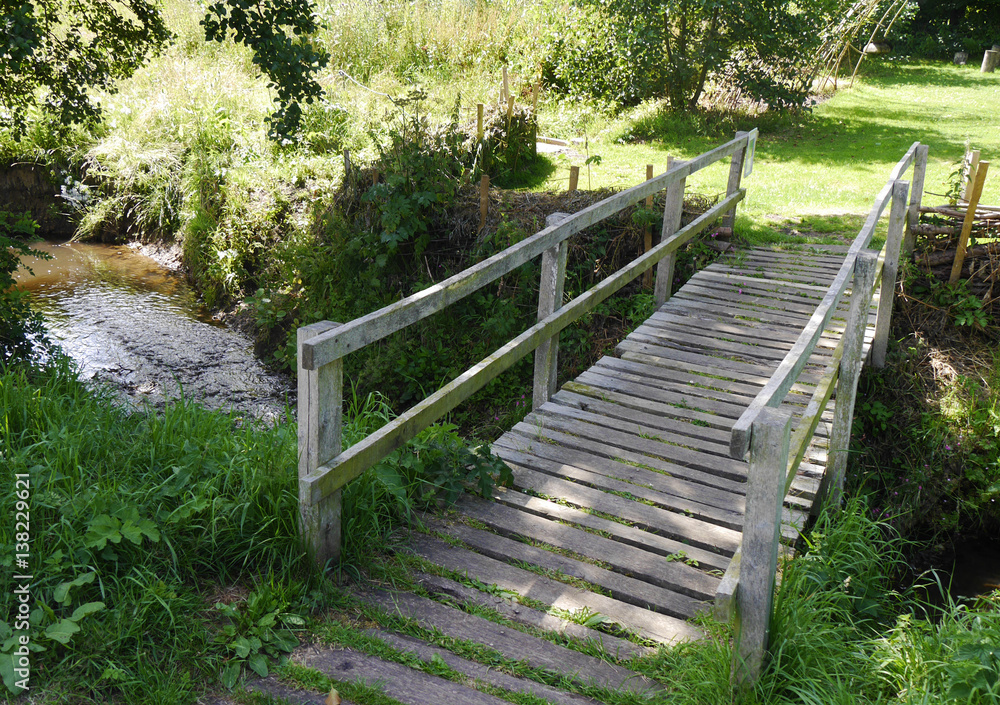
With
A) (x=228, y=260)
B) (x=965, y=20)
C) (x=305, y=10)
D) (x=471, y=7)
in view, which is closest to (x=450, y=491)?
(x=305, y=10)

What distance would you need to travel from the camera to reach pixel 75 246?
1237 centimetres

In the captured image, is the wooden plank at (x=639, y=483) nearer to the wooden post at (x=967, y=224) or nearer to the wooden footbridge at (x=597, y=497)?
the wooden footbridge at (x=597, y=497)

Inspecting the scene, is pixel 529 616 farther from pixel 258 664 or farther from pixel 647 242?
pixel 647 242

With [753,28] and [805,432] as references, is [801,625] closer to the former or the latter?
[805,432]

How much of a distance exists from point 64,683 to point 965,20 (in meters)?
30.3

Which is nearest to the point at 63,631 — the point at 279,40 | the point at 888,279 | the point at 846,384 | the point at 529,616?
the point at 529,616

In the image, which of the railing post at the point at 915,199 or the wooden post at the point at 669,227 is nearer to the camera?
the wooden post at the point at 669,227

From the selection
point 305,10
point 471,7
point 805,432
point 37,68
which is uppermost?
point 471,7

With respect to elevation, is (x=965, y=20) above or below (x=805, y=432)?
above

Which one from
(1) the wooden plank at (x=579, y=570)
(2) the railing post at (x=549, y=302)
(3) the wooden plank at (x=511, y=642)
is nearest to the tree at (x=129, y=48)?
(2) the railing post at (x=549, y=302)

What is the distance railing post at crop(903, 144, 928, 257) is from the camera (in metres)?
7.40

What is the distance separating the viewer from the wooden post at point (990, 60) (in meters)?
22.7

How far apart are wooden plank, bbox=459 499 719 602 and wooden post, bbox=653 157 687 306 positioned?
147 inches

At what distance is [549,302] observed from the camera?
5.31 m
